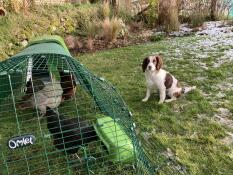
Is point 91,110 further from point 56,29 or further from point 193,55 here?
point 56,29

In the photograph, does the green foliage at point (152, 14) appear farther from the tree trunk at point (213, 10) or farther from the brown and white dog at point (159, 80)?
the brown and white dog at point (159, 80)

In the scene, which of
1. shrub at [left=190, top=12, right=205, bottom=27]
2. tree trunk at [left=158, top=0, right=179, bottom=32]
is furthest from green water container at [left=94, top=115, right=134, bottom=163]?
shrub at [left=190, top=12, right=205, bottom=27]

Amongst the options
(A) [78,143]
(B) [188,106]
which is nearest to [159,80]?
(B) [188,106]

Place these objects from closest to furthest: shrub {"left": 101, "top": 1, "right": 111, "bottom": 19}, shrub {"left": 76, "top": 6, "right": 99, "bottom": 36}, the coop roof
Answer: the coop roof → shrub {"left": 76, "top": 6, "right": 99, "bottom": 36} → shrub {"left": 101, "top": 1, "right": 111, "bottom": 19}

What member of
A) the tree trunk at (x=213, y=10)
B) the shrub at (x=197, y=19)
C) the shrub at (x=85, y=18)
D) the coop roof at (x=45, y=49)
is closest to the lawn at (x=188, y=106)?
the coop roof at (x=45, y=49)

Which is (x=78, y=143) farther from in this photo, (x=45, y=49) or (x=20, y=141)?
(x=45, y=49)

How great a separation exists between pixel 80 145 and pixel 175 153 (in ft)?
3.52

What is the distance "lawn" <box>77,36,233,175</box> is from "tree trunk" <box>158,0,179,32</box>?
287cm

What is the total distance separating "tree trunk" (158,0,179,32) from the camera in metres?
11.2

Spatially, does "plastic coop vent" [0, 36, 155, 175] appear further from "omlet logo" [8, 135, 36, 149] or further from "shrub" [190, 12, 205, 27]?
"shrub" [190, 12, 205, 27]

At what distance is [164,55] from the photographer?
7.79 m

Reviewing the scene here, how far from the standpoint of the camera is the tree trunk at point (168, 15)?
36.6ft

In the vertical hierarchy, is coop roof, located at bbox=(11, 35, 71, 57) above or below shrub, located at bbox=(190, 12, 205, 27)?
above

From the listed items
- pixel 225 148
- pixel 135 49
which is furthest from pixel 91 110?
pixel 135 49
